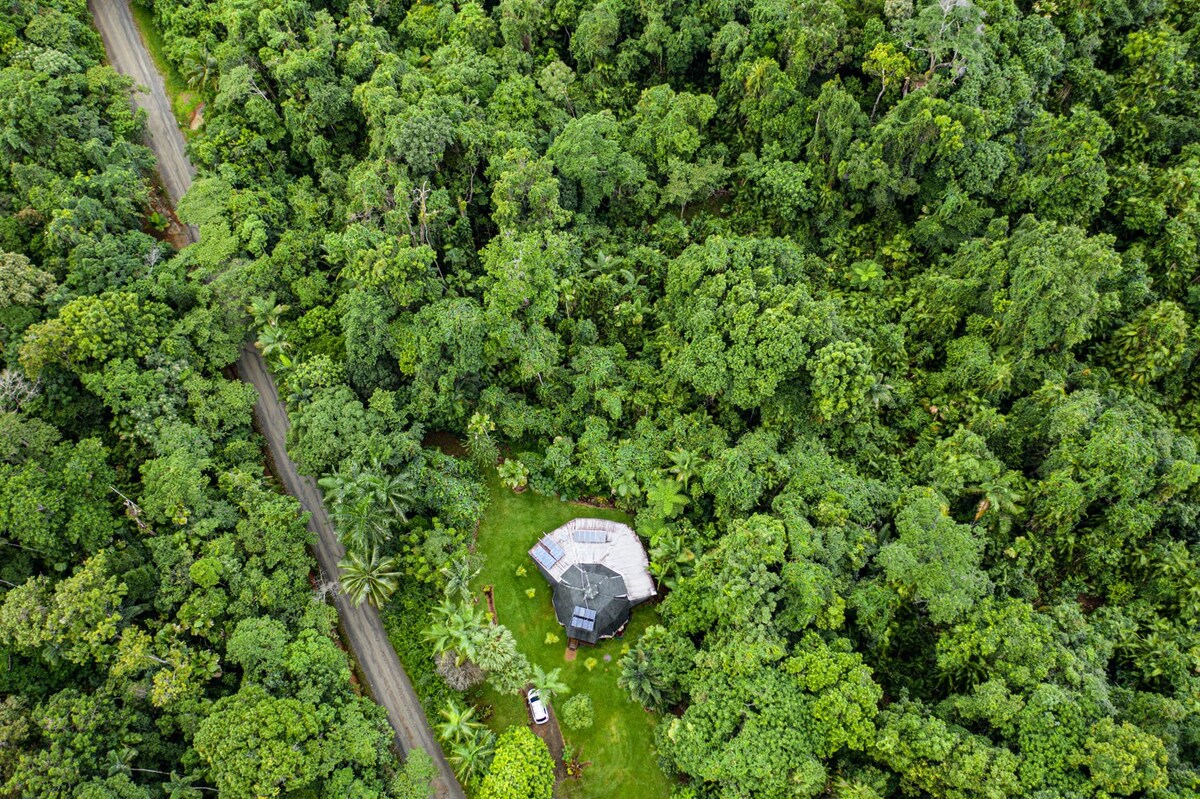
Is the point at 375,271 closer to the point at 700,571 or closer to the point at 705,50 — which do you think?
the point at 700,571

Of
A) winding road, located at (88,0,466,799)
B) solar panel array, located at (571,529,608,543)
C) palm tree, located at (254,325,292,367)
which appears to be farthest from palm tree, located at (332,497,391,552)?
palm tree, located at (254,325,292,367)

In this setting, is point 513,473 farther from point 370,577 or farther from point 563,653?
point 563,653

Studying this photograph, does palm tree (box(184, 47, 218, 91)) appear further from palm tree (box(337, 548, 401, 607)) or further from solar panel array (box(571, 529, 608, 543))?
solar panel array (box(571, 529, 608, 543))

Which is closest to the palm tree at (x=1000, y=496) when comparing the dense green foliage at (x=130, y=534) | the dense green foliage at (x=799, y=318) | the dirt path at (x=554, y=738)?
the dense green foliage at (x=799, y=318)

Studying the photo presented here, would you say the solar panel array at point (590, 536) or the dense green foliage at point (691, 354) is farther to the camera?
the solar panel array at point (590, 536)

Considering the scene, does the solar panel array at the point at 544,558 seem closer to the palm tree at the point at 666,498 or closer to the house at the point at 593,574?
the house at the point at 593,574
